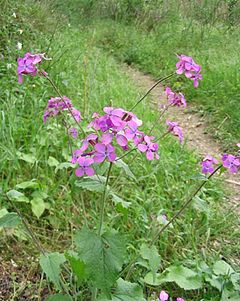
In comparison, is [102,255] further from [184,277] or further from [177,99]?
[184,277]

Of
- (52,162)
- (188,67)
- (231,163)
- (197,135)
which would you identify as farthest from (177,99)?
(197,135)

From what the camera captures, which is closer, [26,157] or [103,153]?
[103,153]

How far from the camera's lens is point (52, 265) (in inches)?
52.9

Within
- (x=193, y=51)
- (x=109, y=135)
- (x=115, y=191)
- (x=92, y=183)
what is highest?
(x=109, y=135)

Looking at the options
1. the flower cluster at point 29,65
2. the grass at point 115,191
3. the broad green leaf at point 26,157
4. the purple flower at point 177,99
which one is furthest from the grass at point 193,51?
the flower cluster at point 29,65

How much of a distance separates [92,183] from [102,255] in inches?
9.2

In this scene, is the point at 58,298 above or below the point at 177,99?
below

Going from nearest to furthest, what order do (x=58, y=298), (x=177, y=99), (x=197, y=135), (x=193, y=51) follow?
(x=58, y=298) < (x=177, y=99) < (x=197, y=135) < (x=193, y=51)

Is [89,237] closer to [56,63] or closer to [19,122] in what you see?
[19,122]

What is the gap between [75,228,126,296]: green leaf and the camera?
1.14 m

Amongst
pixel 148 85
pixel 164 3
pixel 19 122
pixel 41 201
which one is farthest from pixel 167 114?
pixel 164 3

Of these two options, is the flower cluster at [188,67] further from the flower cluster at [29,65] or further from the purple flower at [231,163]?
the flower cluster at [29,65]

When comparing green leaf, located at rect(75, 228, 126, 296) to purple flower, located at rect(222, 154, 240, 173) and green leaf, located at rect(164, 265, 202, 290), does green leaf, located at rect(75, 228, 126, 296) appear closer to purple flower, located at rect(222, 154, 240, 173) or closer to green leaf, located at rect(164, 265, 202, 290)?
purple flower, located at rect(222, 154, 240, 173)

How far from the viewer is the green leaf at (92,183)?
1274 mm
